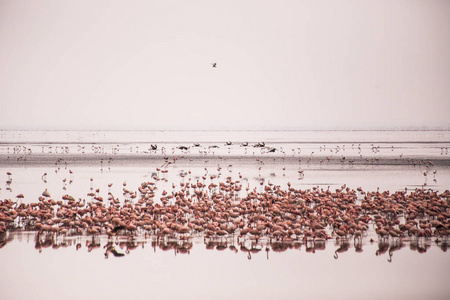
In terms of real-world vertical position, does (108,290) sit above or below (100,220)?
below

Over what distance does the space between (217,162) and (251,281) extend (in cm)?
3182

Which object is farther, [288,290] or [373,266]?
[373,266]

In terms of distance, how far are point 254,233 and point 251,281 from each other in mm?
2724

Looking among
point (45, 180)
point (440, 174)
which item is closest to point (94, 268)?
point (45, 180)

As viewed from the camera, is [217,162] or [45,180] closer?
[45,180]

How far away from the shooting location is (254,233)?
46.8 ft

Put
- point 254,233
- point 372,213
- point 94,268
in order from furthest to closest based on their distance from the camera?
point 372,213 < point 254,233 < point 94,268

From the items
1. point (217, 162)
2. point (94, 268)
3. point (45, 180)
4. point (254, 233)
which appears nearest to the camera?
point (94, 268)

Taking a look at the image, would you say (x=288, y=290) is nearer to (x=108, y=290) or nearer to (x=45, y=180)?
(x=108, y=290)

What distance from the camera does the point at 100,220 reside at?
49.4 feet

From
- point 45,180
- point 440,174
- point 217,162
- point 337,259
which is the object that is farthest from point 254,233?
point 217,162

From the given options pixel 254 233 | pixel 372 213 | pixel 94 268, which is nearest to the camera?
pixel 94 268

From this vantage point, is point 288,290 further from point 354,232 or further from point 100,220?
point 100,220

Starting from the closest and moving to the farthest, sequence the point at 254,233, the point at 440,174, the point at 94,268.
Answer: the point at 94,268 → the point at 254,233 → the point at 440,174
